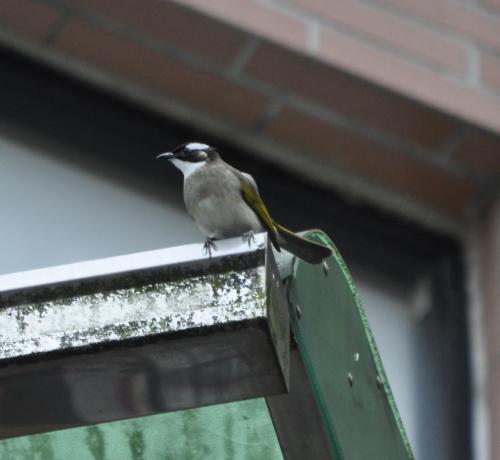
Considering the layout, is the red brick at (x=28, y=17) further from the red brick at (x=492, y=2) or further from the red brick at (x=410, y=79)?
the red brick at (x=492, y=2)

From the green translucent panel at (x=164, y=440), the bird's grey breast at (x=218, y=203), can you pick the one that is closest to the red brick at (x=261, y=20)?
the bird's grey breast at (x=218, y=203)

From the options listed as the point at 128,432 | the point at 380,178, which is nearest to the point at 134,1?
the point at 380,178

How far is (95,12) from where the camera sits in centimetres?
470

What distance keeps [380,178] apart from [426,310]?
411mm

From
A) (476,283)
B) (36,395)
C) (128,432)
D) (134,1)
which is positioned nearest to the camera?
(36,395)

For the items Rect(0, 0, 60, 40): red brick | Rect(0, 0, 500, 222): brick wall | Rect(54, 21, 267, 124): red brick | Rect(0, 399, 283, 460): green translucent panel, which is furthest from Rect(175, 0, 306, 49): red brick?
Rect(0, 399, 283, 460): green translucent panel

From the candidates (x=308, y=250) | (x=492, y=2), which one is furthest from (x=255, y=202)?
(x=492, y=2)

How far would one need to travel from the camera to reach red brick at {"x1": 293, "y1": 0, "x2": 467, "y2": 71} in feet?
15.4

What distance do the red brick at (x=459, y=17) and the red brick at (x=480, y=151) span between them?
264 mm

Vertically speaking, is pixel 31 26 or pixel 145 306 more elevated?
pixel 31 26

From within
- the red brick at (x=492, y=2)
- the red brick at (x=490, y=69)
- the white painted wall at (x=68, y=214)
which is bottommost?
the white painted wall at (x=68, y=214)

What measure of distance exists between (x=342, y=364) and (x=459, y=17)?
2951 mm

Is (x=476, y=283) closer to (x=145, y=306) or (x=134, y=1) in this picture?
(x=134, y=1)

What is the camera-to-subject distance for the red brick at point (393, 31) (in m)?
4.69
